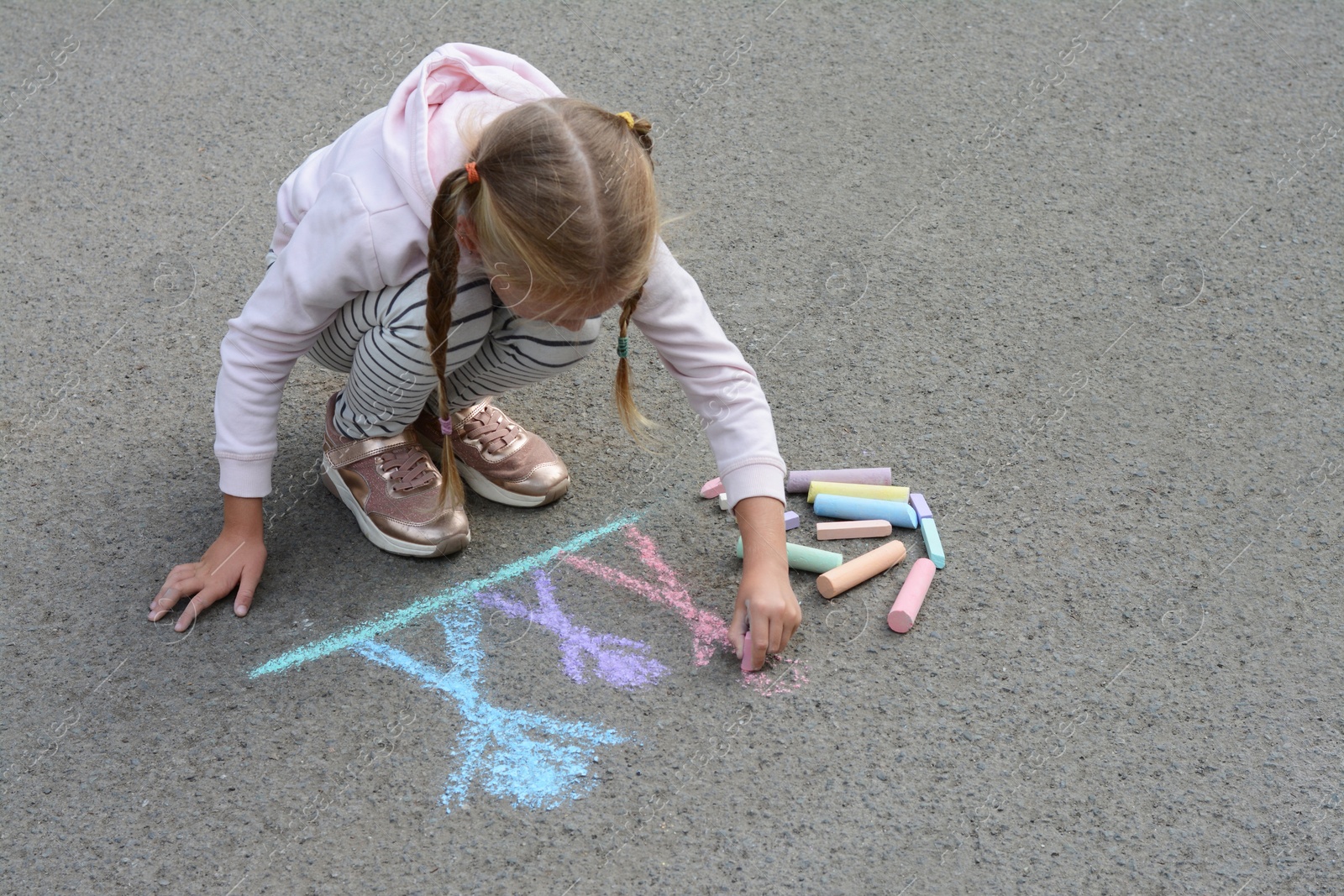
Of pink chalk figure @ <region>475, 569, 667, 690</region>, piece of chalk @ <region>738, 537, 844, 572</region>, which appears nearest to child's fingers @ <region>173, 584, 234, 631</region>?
pink chalk figure @ <region>475, 569, 667, 690</region>

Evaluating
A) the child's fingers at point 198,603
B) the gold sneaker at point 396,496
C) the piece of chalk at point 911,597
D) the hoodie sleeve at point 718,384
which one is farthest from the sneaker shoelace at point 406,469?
the piece of chalk at point 911,597

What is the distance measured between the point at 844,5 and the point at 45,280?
107 inches

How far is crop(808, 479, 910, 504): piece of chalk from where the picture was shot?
2492mm

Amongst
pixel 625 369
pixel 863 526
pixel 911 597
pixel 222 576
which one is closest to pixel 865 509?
pixel 863 526

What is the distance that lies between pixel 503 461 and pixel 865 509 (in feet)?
2.60

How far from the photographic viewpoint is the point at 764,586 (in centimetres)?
208

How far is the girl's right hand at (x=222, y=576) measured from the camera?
7.23 feet

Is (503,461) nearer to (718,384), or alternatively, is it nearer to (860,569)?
(718,384)

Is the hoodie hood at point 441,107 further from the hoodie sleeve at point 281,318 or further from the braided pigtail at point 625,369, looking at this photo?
the braided pigtail at point 625,369

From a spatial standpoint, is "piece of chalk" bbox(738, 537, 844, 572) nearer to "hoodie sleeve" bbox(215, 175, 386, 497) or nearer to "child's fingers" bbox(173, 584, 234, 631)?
"hoodie sleeve" bbox(215, 175, 386, 497)

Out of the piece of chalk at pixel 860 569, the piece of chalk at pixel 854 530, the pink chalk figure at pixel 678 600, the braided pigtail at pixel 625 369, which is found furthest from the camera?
the piece of chalk at pixel 854 530

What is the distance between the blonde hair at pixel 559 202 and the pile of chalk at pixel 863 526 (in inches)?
28.0

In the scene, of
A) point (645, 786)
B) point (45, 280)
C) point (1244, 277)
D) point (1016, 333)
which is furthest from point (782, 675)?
point (45, 280)

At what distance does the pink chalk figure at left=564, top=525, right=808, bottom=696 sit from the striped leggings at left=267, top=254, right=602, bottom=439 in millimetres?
407
